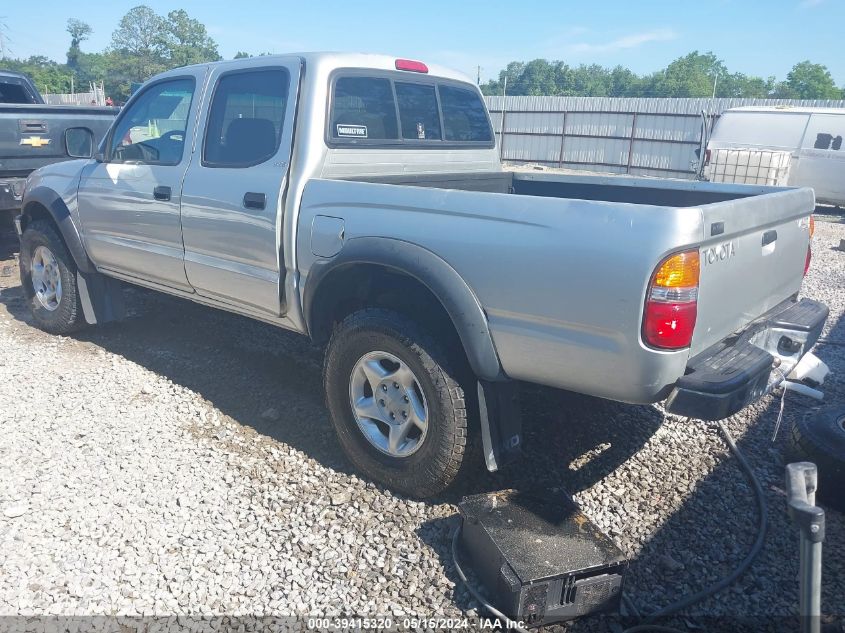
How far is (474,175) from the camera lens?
4379 millimetres

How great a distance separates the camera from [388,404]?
128 inches

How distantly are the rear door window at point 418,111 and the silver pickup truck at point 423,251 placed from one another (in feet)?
0.04

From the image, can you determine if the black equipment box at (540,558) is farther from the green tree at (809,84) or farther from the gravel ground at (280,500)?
the green tree at (809,84)

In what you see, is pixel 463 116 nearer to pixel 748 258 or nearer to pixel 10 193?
pixel 748 258

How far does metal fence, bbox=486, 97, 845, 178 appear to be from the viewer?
19359mm

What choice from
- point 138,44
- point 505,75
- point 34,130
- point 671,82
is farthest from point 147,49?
point 34,130

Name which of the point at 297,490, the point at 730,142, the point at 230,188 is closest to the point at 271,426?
the point at 297,490

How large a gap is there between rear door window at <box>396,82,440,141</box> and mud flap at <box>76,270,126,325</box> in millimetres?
2783

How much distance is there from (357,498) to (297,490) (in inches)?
12.4

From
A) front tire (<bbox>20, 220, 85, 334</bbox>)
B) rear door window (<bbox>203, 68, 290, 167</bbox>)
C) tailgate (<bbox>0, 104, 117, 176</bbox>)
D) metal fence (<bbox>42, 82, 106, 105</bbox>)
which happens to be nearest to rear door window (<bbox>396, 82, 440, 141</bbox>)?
rear door window (<bbox>203, 68, 290, 167</bbox>)

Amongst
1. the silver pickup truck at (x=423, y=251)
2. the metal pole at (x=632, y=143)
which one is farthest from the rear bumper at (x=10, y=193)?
the metal pole at (x=632, y=143)

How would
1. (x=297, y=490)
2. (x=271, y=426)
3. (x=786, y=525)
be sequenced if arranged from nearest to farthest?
(x=786, y=525) → (x=297, y=490) → (x=271, y=426)

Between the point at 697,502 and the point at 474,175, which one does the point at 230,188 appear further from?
the point at 697,502

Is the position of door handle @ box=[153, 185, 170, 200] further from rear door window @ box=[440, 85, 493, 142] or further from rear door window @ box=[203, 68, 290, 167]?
rear door window @ box=[440, 85, 493, 142]
